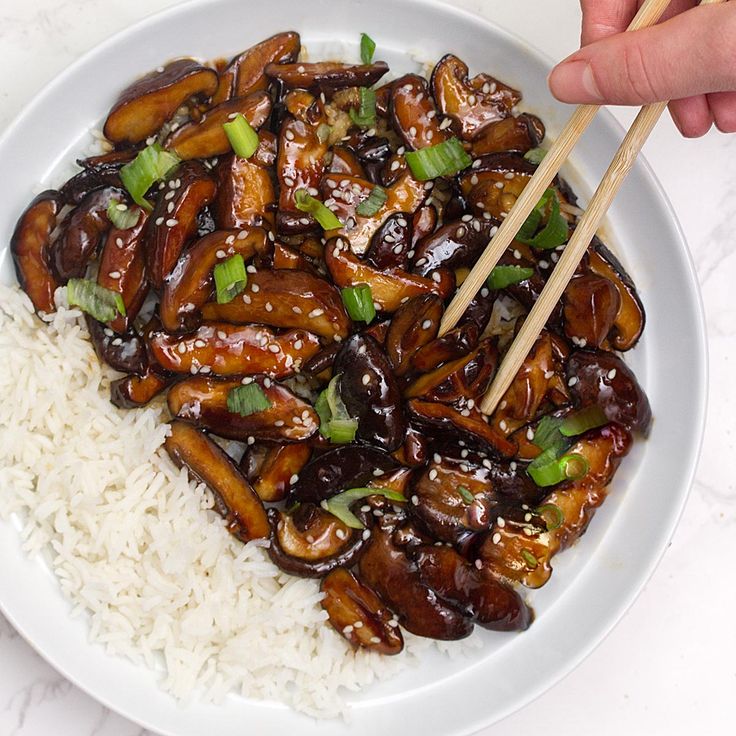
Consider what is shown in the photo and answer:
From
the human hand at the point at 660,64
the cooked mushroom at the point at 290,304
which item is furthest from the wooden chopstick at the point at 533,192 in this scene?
the cooked mushroom at the point at 290,304

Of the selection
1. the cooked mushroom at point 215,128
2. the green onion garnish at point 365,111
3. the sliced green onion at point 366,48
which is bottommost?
the green onion garnish at point 365,111

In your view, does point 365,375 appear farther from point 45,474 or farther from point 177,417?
point 45,474

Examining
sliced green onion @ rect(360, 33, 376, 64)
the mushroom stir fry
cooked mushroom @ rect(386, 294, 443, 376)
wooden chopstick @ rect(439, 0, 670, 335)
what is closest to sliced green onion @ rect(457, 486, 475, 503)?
the mushroom stir fry

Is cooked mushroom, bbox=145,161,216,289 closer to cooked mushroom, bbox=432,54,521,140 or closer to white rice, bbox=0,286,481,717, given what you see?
white rice, bbox=0,286,481,717

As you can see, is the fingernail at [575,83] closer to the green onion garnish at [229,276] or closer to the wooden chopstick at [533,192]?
the wooden chopstick at [533,192]

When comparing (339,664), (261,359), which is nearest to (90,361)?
(261,359)

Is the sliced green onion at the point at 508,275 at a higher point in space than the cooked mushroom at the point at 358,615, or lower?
higher
